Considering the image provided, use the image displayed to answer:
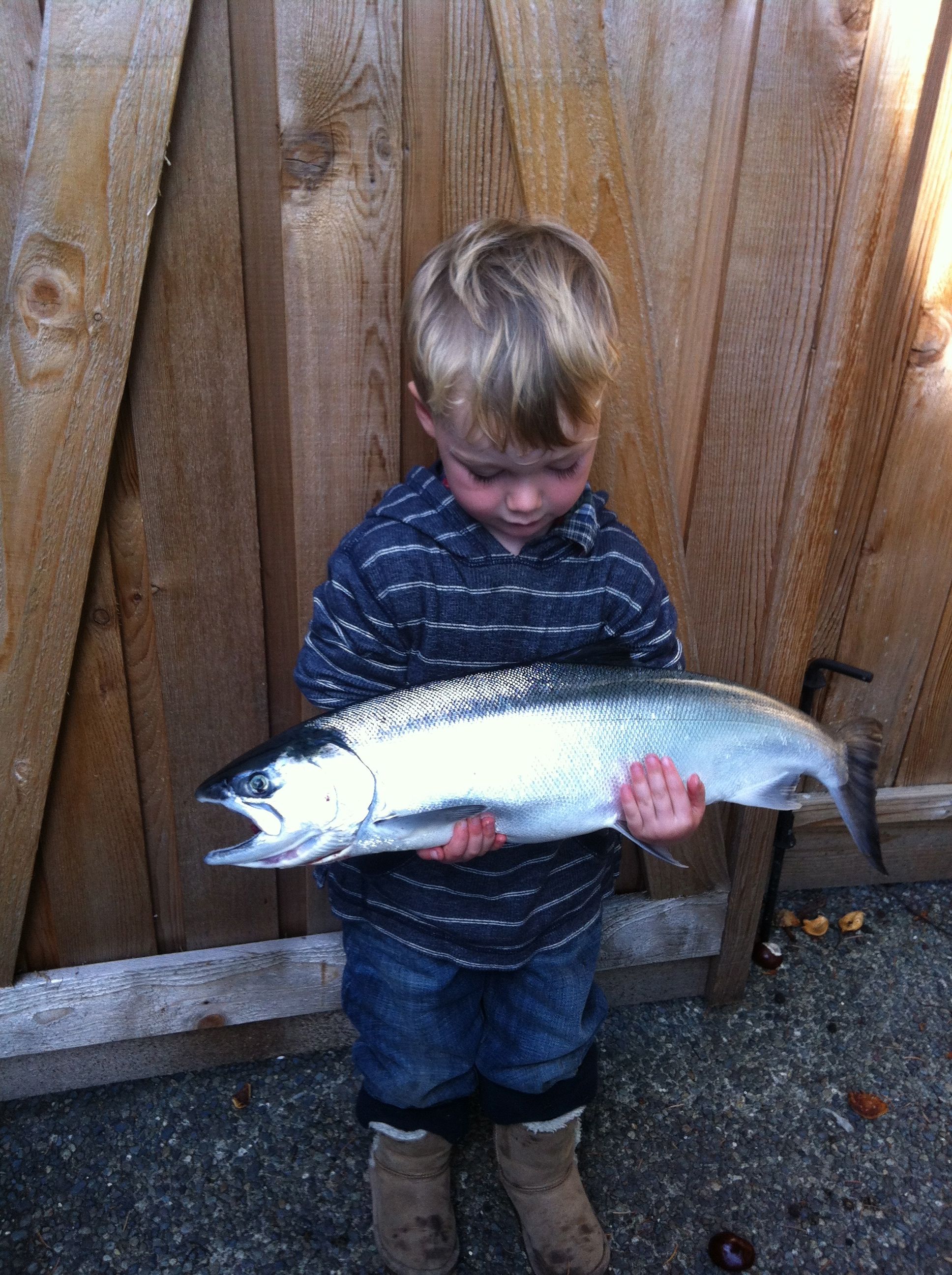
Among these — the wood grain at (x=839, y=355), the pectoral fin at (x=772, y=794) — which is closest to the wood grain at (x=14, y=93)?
the wood grain at (x=839, y=355)

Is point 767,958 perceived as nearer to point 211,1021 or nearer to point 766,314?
point 211,1021

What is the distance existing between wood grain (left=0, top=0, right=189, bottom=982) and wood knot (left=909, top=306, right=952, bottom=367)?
2.15m

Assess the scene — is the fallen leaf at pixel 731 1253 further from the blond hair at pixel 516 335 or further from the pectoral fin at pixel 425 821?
the blond hair at pixel 516 335

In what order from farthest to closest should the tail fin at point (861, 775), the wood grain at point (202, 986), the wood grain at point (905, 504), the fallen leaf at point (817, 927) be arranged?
1. the fallen leaf at point (817, 927)
2. the wood grain at point (905, 504)
3. the wood grain at point (202, 986)
4. the tail fin at point (861, 775)

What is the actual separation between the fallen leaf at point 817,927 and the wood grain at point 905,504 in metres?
0.60

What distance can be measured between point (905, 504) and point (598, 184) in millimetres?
1549

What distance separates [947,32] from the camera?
7.23ft

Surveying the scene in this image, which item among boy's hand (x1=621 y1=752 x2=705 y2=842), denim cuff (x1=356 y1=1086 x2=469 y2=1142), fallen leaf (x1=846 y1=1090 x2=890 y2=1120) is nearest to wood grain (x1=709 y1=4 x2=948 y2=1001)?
fallen leaf (x1=846 y1=1090 x2=890 y2=1120)

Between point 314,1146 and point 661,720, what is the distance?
167 centimetres

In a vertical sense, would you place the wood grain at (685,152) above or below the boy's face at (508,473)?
above

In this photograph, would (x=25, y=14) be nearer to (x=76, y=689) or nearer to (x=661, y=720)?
(x=76, y=689)

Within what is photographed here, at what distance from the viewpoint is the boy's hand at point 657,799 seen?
5.91ft

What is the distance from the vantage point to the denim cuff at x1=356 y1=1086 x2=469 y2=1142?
2.19 meters

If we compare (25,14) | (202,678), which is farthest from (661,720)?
(25,14)
